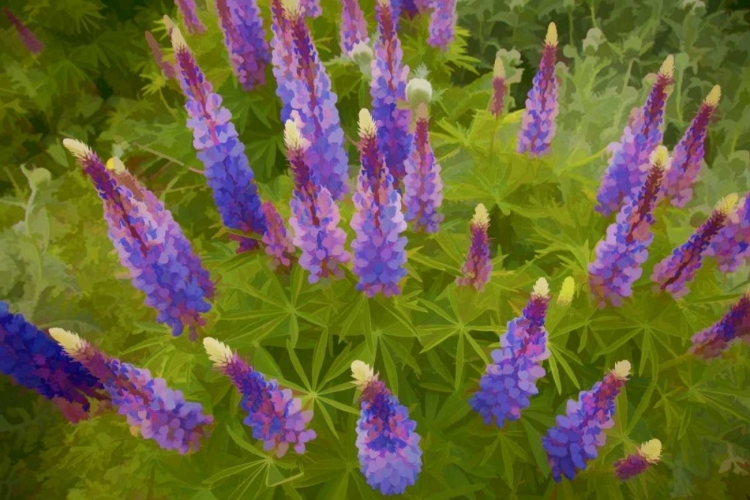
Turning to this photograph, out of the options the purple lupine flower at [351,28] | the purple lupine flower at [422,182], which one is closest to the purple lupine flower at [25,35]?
the purple lupine flower at [351,28]

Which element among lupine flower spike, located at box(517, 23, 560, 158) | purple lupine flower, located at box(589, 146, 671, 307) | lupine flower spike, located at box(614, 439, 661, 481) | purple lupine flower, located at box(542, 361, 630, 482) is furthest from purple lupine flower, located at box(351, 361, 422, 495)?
lupine flower spike, located at box(517, 23, 560, 158)

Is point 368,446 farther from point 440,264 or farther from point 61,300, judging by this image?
point 61,300

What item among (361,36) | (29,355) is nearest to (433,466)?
(29,355)

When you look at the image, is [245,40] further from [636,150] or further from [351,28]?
[636,150]

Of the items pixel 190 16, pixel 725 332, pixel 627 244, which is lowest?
pixel 725 332

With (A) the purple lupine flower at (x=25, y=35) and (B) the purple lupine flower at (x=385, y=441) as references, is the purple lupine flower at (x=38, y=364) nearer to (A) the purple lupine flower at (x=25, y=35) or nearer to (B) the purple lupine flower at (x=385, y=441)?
(B) the purple lupine flower at (x=385, y=441)

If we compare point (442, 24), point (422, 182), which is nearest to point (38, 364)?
point (422, 182)
